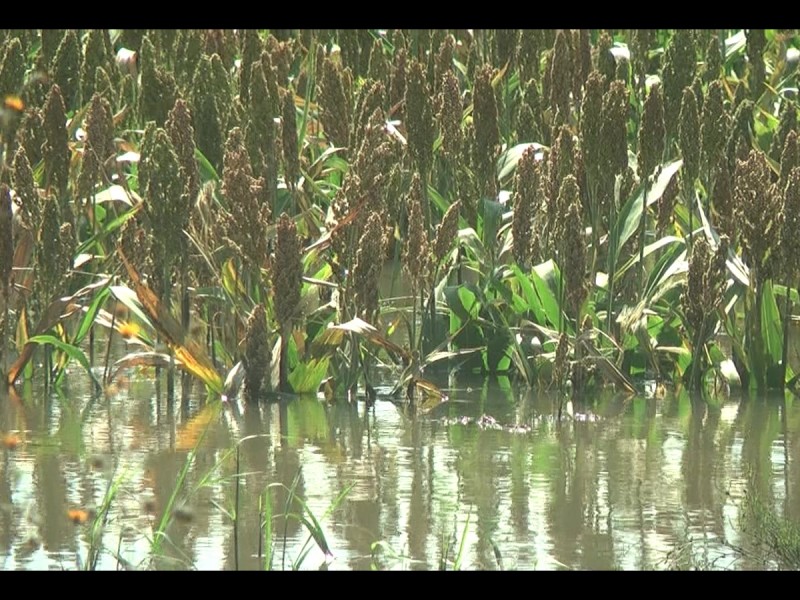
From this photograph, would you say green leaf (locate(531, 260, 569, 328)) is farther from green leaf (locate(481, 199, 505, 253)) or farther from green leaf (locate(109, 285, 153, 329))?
green leaf (locate(109, 285, 153, 329))

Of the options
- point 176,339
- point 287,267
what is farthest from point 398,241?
point 176,339

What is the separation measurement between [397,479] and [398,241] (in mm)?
2195

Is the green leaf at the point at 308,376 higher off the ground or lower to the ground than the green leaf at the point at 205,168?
lower

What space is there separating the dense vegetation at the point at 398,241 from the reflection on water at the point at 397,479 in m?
0.24

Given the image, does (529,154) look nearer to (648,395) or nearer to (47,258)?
(648,395)

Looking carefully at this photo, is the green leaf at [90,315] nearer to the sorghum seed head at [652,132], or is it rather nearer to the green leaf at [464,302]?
the green leaf at [464,302]

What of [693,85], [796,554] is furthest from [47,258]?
[796,554]

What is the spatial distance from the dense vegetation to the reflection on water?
24 centimetres

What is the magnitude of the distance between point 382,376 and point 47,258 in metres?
1.32

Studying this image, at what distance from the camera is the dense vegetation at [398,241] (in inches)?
229

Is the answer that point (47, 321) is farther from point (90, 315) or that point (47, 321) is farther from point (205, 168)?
point (205, 168)

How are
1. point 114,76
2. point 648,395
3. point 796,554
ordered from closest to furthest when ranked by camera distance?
1. point 796,554
2. point 648,395
3. point 114,76

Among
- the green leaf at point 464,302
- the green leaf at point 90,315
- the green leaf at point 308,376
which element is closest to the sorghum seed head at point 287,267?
the green leaf at point 308,376

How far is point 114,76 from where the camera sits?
26.9 feet
